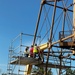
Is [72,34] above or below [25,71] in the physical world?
above

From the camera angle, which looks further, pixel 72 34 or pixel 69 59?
pixel 69 59

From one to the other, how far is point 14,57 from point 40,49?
290 centimetres

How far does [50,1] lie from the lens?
33500mm

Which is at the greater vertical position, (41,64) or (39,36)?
(39,36)

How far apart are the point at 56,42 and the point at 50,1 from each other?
5.01 m

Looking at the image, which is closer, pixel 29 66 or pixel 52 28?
pixel 52 28

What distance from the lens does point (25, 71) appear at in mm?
32500

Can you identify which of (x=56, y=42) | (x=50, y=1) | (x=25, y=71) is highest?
(x=50, y=1)

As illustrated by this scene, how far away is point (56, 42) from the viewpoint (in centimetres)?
3014

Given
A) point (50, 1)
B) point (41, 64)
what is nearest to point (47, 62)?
point (41, 64)

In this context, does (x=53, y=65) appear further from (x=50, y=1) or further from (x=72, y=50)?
(x=50, y=1)

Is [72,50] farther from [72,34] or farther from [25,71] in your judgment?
[25,71]

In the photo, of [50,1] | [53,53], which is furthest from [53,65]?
[50,1]

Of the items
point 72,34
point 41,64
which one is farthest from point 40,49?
point 72,34
